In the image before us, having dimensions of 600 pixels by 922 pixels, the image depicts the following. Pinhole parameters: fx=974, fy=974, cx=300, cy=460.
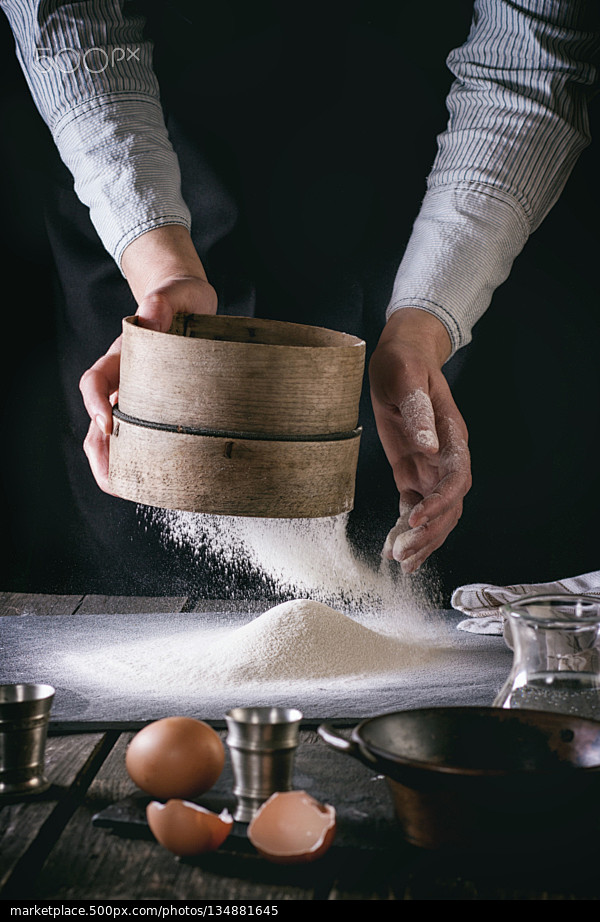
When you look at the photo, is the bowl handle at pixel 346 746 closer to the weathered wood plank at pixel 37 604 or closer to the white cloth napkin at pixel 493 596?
the white cloth napkin at pixel 493 596

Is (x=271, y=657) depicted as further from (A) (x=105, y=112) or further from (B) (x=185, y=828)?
(A) (x=105, y=112)

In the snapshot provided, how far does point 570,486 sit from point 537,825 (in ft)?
5.28

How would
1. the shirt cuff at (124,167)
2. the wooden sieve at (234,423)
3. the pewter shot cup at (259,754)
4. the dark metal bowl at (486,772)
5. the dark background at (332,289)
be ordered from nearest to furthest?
1. the dark metal bowl at (486,772)
2. the pewter shot cup at (259,754)
3. the wooden sieve at (234,423)
4. the shirt cuff at (124,167)
5. the dark background at (332,289)

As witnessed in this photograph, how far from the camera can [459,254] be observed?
67.7 inches

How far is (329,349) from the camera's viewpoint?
1036mm

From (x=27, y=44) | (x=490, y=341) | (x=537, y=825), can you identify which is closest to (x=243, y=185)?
(x=27, y=44)

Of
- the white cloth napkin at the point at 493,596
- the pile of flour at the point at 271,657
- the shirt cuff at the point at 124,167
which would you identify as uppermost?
the shirt cuff at the point at 124,167

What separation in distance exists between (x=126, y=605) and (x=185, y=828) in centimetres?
111

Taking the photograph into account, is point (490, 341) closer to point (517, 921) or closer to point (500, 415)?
point (500, 415)

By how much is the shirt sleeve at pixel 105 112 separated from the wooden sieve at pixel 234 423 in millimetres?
615

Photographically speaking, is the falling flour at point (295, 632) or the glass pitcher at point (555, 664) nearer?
the glass pitcher at point (555, 664)

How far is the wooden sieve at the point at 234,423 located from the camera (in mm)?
1006

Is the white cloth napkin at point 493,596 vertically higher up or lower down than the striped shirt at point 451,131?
lower down

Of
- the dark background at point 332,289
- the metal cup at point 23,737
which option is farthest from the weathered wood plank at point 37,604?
the metal cup at point 23,737
